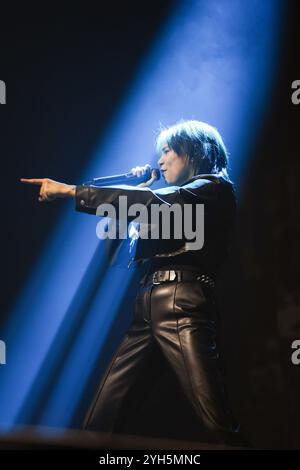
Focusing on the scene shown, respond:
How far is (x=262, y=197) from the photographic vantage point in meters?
3.29

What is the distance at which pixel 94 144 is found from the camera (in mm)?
3338

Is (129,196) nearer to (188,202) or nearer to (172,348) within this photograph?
(188,202)

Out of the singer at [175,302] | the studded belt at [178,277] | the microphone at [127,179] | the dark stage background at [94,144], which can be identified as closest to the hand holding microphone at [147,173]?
the microphone at [127,179]

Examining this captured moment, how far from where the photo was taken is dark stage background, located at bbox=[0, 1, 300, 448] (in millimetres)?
3090

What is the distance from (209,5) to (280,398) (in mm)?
2217

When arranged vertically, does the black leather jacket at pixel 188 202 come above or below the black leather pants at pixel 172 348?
above

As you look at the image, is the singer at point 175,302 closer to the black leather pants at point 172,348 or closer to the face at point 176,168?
the black leather pants at point 172,348

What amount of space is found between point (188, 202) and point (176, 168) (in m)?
0.38

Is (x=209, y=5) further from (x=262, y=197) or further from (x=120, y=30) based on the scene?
(x=262, y=197)

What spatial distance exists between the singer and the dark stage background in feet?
2.39

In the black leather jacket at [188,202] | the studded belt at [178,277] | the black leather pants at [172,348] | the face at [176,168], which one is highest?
the face at [176,168]

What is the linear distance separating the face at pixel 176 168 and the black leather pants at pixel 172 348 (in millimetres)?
522

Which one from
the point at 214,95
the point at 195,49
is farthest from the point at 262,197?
the point at 195,49

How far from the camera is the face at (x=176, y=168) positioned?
8.63 ft
